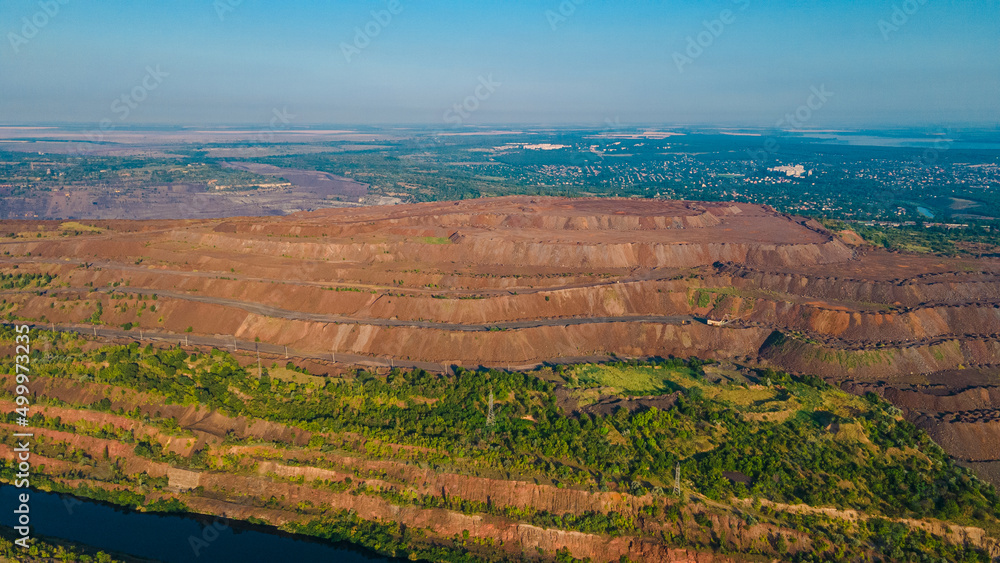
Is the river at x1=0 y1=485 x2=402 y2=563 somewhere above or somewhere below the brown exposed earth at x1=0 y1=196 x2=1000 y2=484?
below

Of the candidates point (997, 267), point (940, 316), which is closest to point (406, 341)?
point (940, 316)

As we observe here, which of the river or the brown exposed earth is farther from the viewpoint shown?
the brown exposed earth

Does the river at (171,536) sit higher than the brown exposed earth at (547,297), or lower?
lower

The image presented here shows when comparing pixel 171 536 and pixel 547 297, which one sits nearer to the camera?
pixel 171 536

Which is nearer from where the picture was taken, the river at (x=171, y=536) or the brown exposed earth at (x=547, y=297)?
the river at (x=171, y=536)
